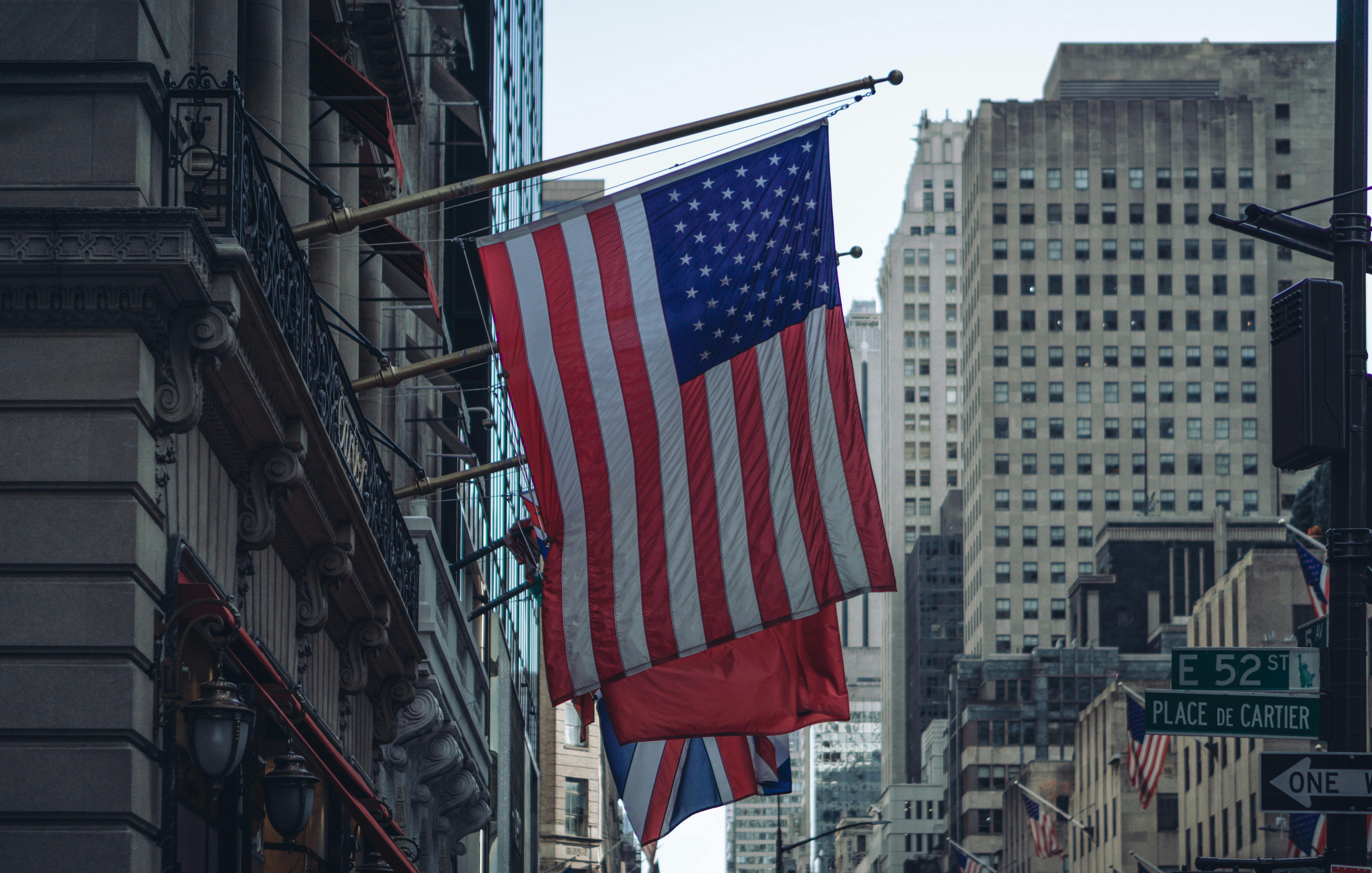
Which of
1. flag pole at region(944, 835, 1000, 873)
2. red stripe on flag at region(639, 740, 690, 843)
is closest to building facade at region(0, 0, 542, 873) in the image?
red stripe on flag at region(639, 740, 690, 843)

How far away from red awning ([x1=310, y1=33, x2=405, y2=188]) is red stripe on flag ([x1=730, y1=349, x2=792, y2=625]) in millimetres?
5946

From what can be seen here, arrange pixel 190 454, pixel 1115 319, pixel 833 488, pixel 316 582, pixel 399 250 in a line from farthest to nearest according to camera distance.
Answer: pixel 1115 319 < pixel 399 250 < pixel 316 582 < pixel 833 488 < pixel 190 454

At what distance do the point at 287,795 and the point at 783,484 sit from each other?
4885 millimetres

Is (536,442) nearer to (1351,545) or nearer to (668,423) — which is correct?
(668,423)

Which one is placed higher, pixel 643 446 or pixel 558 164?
pixel 558 164

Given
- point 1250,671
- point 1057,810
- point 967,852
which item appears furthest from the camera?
point 967,852

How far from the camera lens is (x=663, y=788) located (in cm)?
2705

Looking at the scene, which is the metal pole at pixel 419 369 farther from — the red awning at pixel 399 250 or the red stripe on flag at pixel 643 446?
the red stripe on flag at pixel 643 446

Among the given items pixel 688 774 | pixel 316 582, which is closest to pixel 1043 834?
pixel 688 774

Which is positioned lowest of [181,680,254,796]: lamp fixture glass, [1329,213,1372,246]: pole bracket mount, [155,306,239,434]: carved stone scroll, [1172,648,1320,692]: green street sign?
[181,680,254,796]: lamp fixture glass

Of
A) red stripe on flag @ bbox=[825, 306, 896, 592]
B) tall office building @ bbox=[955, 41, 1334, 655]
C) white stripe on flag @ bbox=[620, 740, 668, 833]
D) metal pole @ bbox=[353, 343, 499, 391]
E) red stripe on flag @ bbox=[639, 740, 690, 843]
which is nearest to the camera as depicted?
red stripe on flag @ bbox=[825, 306, 896, 592]

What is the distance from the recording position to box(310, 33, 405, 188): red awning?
71.7 feet

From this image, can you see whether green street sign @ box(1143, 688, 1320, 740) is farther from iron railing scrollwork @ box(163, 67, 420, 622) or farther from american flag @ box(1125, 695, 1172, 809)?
american flag @ box(1125, 695, 1172, 809)

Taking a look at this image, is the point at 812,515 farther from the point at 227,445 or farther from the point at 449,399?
the point at 449,399
